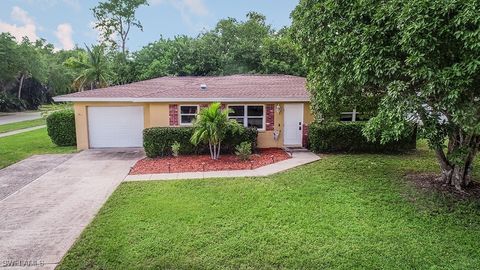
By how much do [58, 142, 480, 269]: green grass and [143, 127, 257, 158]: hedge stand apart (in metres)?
3.50

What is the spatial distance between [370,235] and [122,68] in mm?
28947

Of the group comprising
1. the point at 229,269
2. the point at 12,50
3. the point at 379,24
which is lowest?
the point at 229,269

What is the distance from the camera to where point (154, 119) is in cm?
1402

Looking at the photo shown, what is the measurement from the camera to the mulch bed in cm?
794

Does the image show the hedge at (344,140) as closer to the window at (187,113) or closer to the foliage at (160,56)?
the window at (187,113)

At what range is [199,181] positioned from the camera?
940cm

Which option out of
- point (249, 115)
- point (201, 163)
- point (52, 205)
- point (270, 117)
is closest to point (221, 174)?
point (201, 163)

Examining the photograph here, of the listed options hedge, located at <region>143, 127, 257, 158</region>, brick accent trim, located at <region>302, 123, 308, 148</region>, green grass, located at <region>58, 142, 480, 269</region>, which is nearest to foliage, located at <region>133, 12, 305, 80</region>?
brick accent trim, located at <region>302, 123, 308, 148</region>

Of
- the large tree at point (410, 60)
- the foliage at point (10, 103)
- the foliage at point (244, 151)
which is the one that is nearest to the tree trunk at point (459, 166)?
the large tree at point (410, 60)

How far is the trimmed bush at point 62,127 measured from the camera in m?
15.1

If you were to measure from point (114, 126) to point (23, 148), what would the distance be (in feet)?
14.8

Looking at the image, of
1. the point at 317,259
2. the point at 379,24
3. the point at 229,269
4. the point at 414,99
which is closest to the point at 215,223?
the point at 229,269

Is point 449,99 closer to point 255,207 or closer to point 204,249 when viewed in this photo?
point 255,207

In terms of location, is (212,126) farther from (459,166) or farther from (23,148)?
(23,148)
